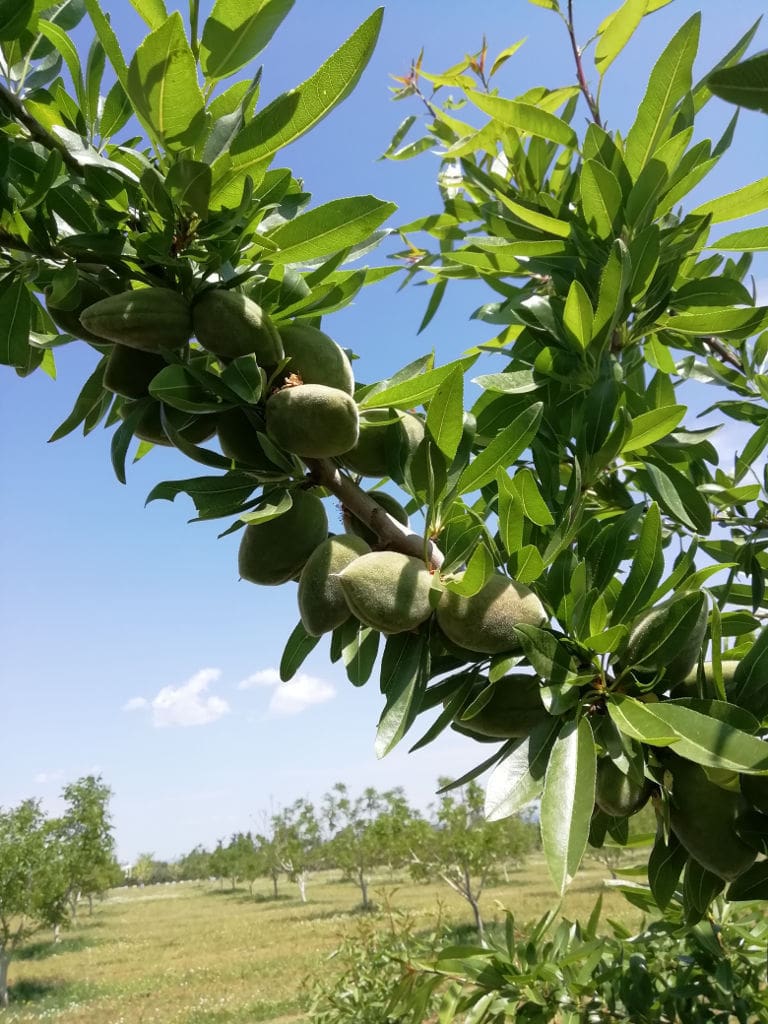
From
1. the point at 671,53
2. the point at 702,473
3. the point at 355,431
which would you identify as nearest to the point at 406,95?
the point at 671,53

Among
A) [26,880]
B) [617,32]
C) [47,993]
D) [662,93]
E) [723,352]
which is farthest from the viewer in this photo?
[26,880]

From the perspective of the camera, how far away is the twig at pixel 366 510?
1.00m

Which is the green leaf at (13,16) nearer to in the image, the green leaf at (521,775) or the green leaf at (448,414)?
the green leaf at (448,414)

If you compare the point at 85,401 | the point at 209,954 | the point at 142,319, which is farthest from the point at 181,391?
the point at 209,954

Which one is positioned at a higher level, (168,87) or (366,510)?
(168,87)

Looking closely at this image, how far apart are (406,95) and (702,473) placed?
161 cm

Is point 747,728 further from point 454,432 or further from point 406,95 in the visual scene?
point 406,95

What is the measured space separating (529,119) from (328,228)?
0.54 meters

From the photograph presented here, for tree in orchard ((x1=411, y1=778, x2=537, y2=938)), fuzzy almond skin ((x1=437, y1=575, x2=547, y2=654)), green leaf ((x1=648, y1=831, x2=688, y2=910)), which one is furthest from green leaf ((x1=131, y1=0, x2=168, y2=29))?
tree in orchard ((x1=411, y1=778, x2=537, y2=938))

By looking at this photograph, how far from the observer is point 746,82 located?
52 cm

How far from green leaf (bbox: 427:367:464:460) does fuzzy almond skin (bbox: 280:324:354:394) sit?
0.43ft

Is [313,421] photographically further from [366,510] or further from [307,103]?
[307,103]

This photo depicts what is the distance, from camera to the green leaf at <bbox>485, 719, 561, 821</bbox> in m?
0.77

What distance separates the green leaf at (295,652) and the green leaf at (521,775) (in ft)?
1.36
